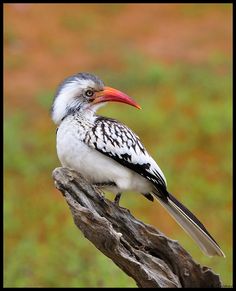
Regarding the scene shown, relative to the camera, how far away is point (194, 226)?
4062mm

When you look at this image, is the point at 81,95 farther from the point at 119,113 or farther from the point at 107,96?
the point at 119,113

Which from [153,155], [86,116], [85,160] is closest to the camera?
[85,160]

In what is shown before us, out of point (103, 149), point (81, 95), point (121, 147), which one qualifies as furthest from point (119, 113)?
point (103, 149)

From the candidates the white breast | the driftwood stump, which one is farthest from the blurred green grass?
the white breast

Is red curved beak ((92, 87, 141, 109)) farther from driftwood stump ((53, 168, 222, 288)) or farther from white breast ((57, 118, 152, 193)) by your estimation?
driftwood stump ((53, 168, 222, 288))

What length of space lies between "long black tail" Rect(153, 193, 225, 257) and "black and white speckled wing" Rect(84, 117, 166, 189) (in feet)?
0.49

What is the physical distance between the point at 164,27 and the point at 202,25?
84 cm

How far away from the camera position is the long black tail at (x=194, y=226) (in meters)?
4.04

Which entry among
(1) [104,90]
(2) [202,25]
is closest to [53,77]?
(2) [202,25]

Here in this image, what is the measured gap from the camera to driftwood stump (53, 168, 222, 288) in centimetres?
354

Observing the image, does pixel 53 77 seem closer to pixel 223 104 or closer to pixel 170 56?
pixel 170 56

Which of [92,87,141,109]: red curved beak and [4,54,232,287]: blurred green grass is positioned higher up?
[4,54,232,287]: blurred green grass

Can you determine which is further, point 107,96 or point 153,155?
point 153,155

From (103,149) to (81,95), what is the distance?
0.39 metres
